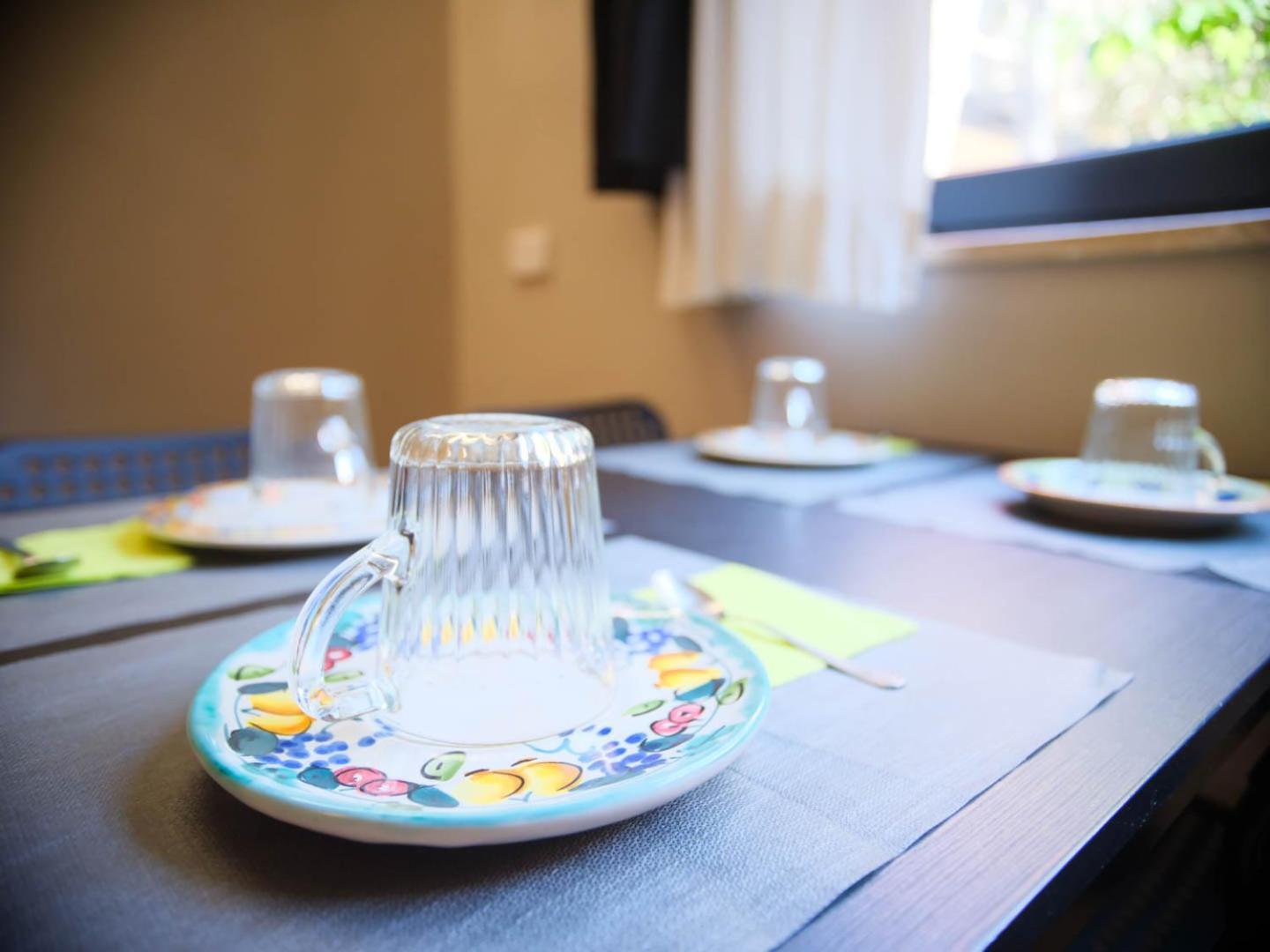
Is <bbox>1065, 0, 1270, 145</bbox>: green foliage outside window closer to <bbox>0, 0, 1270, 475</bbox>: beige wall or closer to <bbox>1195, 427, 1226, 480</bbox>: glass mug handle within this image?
<bbox>0, 0, 1270, 475</bbox>: beige wall

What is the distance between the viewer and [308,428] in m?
0.78

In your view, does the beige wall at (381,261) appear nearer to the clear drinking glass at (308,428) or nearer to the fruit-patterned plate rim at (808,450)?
the fruit-patterned plate rim at (808,450)

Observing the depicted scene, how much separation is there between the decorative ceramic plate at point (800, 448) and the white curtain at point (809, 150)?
0.25 meters

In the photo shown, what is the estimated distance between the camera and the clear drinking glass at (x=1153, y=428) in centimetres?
86

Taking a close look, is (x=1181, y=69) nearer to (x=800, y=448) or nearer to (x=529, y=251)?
(x=800, y=448)

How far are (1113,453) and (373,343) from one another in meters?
1.90

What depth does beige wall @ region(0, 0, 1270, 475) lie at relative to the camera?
1.40 meters

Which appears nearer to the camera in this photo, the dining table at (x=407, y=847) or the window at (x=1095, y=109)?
the dining table at (x=407, y=847)

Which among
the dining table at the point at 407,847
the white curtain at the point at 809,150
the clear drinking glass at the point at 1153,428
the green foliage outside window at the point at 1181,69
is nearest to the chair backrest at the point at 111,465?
the dining table at the point at 407,847

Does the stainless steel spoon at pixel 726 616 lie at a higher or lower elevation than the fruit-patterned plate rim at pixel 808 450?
lower

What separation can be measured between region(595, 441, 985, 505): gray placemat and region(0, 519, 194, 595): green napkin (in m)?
0.42

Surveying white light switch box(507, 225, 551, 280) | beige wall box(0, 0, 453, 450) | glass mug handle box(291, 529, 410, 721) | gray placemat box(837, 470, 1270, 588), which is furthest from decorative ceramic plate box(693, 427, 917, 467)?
beige wall box(0, 0, 453, 450)

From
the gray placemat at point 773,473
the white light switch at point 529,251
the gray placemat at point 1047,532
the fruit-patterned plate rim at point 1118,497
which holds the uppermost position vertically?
the white light switch at point 529,251

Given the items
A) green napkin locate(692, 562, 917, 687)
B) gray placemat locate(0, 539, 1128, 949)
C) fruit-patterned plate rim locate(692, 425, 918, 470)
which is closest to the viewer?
gray placemat locate(0, 539, 1128, 949)
